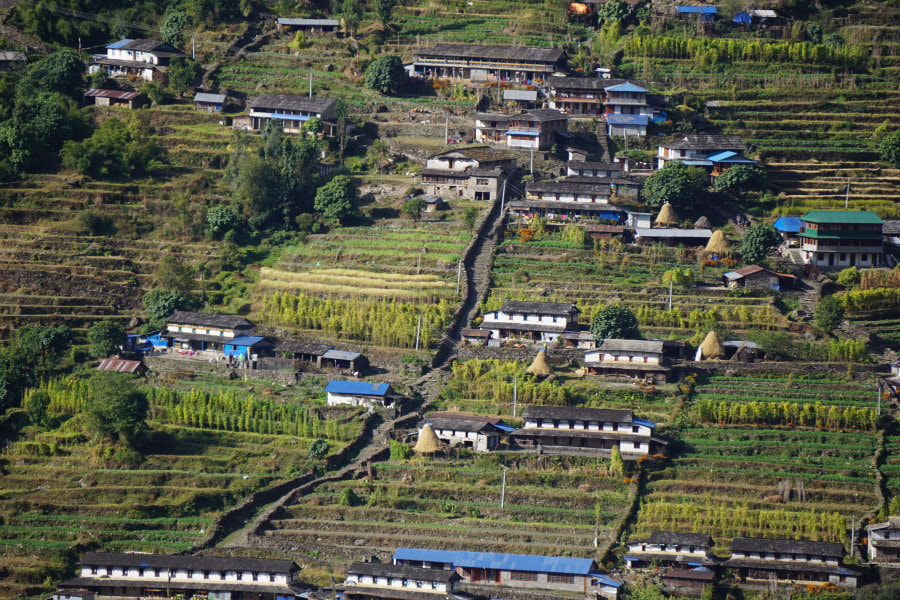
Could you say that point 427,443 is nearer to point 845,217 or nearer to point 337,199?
point 337,199

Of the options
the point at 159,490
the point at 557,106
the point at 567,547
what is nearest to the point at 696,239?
the point at 557,106

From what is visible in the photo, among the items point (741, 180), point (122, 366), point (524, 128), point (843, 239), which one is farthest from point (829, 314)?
point (122, 366)

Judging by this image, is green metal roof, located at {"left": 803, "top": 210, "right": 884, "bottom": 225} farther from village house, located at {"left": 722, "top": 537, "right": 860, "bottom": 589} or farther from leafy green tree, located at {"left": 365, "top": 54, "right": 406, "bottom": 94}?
leafy green tree, located at {"left": 365, "top": 54, "right": 406, "bottom": 94}

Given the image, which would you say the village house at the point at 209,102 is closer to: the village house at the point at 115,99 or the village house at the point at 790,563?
the village house at the point at 115,99

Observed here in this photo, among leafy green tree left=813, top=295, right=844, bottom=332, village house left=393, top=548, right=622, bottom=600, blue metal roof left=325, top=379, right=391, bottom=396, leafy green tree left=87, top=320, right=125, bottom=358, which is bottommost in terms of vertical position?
village house left=393, top=548, right=622, bottom=600

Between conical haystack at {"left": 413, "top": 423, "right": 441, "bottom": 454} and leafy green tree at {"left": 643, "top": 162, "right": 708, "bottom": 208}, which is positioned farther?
leafy green tree at {"left": 643, "top": 162, "right": 708, "bottom": 208}

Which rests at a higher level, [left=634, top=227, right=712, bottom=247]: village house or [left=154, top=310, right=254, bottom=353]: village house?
[left=634, top=227, right=712, bottom=247]: village house

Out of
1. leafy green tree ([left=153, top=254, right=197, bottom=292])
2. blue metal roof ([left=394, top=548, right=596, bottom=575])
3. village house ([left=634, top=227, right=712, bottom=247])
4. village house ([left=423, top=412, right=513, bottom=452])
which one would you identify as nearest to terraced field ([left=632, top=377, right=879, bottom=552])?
blue metal roof ([left=394, top=548, right=596, bottom=575])

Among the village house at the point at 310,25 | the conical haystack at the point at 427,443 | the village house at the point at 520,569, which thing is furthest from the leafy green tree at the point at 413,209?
the village house at the point at 520,569
